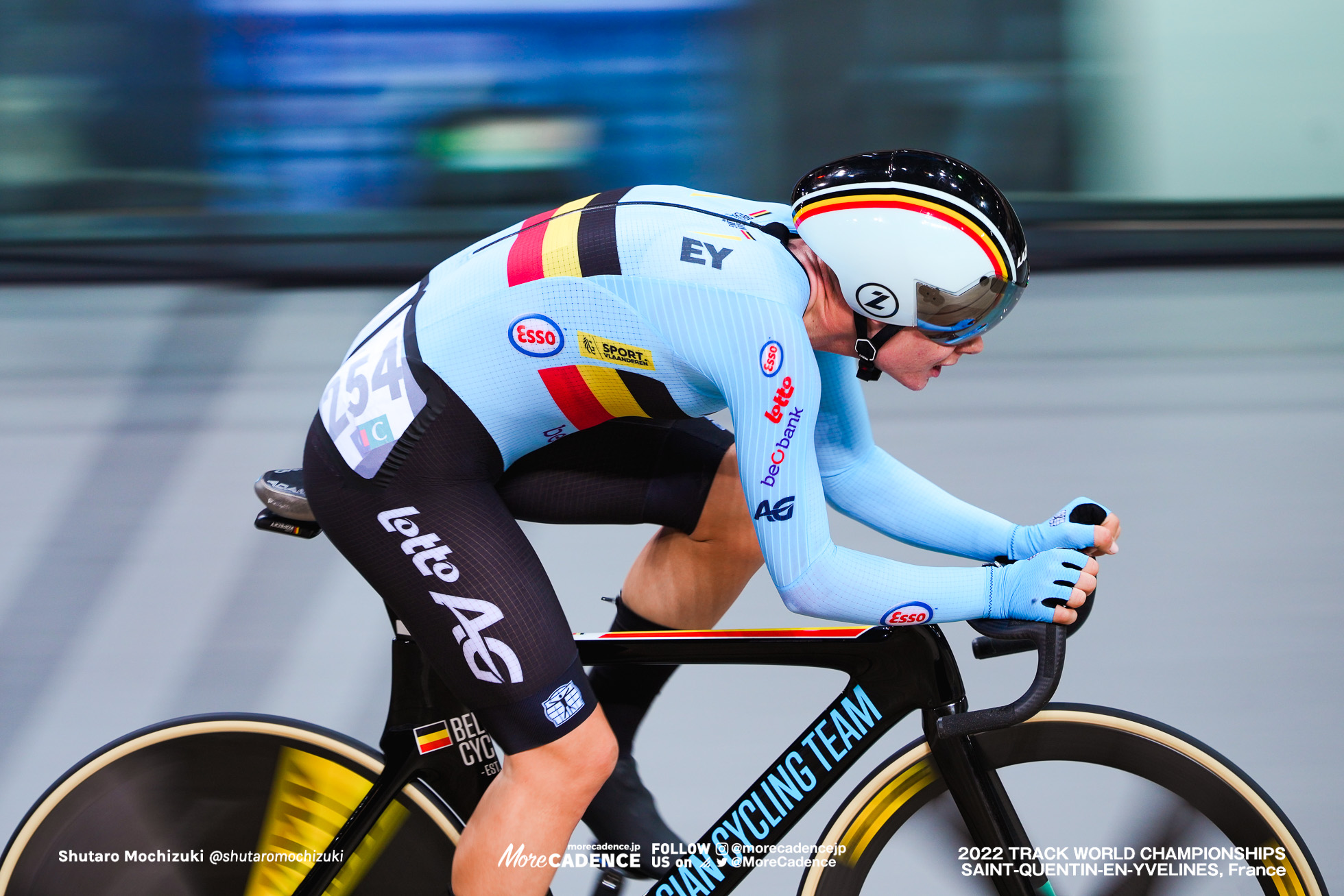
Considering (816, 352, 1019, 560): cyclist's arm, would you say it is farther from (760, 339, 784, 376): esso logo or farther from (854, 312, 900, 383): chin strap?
(760, 339, 784, 376): esso logo

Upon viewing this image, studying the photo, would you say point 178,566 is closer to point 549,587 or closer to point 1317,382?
point 549,587

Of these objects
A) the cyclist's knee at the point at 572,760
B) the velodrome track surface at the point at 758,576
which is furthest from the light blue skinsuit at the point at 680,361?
the velodrome track surface at the point at 758,576

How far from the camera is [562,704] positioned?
1.67m

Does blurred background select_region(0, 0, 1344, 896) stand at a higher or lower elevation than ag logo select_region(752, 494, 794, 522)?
higher

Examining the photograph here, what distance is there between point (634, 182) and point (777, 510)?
4101mm

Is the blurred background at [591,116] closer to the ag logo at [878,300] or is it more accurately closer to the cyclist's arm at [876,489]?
the cyclist's arm at [876,489]

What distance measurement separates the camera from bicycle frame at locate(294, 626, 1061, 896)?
170 centimetres

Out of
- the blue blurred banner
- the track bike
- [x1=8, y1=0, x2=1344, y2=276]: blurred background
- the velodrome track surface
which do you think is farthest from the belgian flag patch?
the blue blurred banner

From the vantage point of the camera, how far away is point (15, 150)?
18.1 ft

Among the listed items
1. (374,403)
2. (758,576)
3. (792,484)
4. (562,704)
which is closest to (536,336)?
(374,403)

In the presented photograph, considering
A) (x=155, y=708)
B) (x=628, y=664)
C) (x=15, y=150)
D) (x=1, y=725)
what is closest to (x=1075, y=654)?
(x=628, y=664)

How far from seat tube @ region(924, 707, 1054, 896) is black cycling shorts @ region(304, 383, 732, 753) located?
1.67 ft

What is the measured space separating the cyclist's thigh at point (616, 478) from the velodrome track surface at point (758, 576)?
0.71 metres

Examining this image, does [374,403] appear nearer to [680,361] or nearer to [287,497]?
[287,497]
